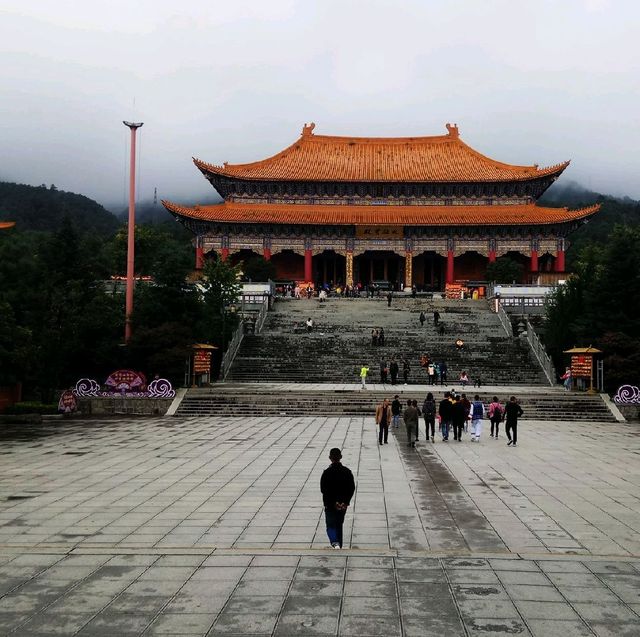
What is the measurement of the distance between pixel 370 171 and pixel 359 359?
88.8ft

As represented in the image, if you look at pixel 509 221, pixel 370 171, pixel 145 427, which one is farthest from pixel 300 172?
pixel 145 427

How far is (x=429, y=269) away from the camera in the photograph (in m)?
54.5

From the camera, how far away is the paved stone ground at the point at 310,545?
563cm

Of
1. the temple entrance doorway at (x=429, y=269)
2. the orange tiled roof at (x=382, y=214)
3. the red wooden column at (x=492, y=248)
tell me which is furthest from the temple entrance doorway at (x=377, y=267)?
the red wooden column at (x=492, y=248)

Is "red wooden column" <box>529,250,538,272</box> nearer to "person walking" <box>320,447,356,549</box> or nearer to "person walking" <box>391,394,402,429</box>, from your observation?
"person walking" <box>391,394,402,429</box>

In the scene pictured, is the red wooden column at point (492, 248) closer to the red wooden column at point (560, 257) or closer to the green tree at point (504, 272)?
the green tree at point (504, 272)

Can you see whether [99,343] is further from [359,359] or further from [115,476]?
[115,476]

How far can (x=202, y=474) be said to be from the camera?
12297mm

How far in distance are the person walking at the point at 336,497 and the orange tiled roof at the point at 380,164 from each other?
46838 millimetres

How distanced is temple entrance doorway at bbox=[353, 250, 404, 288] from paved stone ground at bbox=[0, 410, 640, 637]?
39.6 metres

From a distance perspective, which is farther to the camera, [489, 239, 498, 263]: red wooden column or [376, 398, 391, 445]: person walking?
[489, 239, 498, 263]: red wooden column

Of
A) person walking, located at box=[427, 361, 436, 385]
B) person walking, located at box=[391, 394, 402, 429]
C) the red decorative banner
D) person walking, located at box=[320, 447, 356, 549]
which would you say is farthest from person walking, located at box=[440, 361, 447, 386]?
person walking, located at box=[320, 447, 356, 549]

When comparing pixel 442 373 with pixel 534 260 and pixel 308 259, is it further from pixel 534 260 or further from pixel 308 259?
pixel 534 260

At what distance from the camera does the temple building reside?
50281mm
